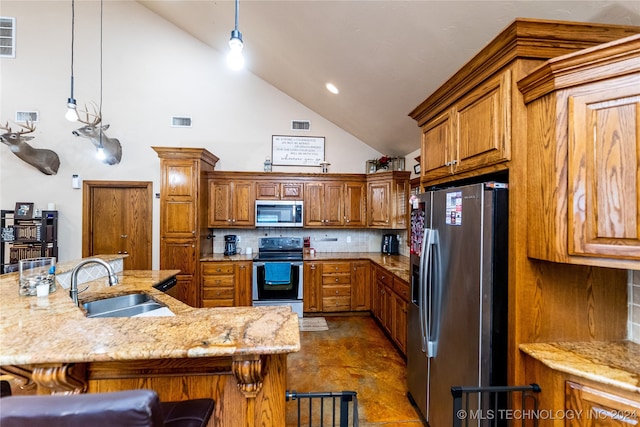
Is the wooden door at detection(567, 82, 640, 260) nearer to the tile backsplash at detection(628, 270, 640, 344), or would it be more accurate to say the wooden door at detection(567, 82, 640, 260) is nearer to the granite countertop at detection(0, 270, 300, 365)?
the tile backsplash at detection(628, 270, 640, 344)

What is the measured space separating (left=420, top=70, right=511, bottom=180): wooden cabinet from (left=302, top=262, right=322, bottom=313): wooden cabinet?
254 centimetres

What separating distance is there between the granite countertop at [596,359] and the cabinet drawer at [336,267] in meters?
3.01

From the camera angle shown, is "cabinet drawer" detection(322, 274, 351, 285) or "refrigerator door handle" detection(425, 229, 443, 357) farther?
"cabinet drawer" detection(322, 274, 351, 285)

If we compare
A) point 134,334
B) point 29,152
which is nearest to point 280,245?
point 134,334

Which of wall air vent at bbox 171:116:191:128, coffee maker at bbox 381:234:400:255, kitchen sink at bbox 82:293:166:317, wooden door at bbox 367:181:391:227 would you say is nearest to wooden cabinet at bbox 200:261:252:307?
kitchen sink at bbox 82:293:166:317

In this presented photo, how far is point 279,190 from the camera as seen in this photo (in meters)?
4.50

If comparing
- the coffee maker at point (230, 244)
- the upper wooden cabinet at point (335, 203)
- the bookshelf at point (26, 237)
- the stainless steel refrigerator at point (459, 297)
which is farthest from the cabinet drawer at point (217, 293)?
the stainless steel refrigerator at point (459, 297)

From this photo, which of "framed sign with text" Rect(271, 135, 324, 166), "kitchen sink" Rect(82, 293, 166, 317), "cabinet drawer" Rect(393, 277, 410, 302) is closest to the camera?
"kitchen sink" Rect(82, 293, 166, 317)

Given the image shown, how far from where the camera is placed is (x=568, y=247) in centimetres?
124

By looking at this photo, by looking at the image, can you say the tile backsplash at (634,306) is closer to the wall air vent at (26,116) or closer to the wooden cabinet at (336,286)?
the wooden cabinet at (336,286)

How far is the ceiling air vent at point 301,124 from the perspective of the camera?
4871 millimetres

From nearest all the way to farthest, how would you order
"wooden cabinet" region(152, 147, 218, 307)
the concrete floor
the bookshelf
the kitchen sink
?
the kitchen sink → the concrete floor → "wooden cabinet" region(152, 147, 218, 307) → the bookshelf

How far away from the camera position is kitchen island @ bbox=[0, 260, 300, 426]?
3.33 feet

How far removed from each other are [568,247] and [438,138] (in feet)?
3.64
